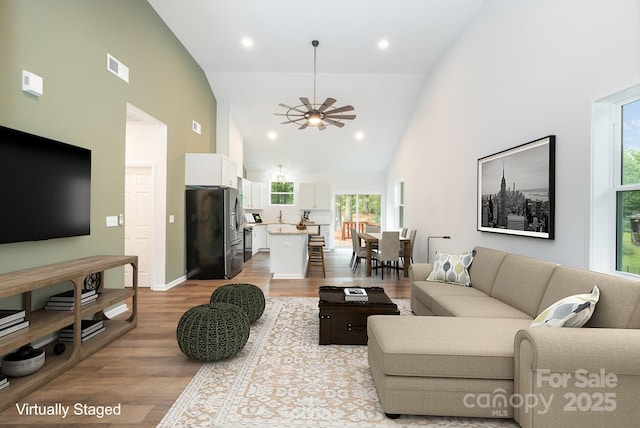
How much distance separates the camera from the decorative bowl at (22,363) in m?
2.32

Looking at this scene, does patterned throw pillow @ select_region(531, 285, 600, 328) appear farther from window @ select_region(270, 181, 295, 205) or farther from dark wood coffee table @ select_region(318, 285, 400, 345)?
window @ select_region(270, 181, 295, 205)

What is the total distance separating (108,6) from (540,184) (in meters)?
5.03

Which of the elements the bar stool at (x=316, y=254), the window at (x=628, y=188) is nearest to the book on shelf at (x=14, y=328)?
the window at (x=628, y=188)

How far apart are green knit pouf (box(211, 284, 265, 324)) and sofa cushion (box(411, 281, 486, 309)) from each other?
5.91 feet

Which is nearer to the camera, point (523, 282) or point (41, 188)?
point (41, 188)

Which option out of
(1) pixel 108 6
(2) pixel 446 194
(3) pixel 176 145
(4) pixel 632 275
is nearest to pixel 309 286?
(2) pixel 446 194

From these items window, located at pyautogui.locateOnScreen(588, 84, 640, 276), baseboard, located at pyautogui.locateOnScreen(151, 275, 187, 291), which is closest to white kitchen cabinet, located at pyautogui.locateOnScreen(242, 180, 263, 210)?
baseboard, located at pyautogui.locateOnScreen(151, 275, 187, 291)

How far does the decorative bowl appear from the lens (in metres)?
2.32

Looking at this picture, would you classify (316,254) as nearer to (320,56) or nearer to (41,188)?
(320,56)

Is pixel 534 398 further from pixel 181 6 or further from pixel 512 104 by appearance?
pixel 181 6

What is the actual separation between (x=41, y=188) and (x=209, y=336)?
71.7 inches

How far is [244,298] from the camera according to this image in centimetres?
362

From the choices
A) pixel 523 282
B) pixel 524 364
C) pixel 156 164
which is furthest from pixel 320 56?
pixel 524 364

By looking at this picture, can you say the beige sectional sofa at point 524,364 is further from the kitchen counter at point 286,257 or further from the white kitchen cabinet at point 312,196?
the white kitchen cabinet at point 312,196
